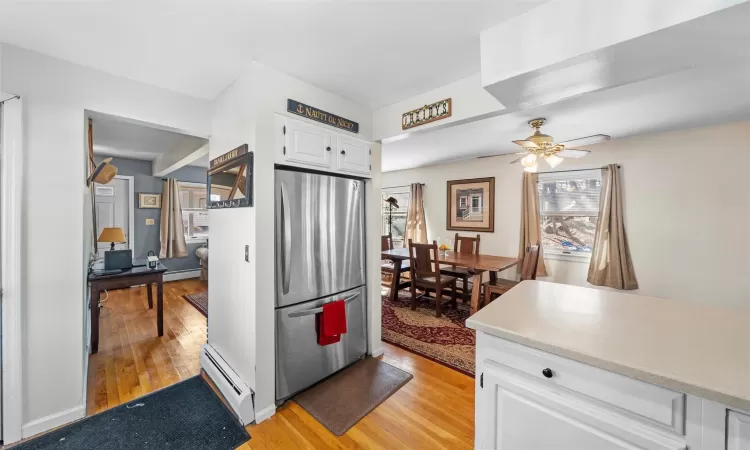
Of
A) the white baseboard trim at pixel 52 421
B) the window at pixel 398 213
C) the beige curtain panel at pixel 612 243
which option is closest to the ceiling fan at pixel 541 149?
the beige curtain panel at pixel 612 243

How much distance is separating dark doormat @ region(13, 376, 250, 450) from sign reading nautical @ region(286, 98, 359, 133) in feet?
6.82

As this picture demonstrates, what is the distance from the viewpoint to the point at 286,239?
1.98 metres

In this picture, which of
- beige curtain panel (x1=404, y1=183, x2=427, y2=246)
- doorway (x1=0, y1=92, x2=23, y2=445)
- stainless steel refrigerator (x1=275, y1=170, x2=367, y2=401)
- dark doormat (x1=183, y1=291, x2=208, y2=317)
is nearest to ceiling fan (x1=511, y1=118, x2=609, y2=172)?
stainless steel refrigerator (x1=275, y1=170, x2=367, y2=401)

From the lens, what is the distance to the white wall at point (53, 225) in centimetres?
166

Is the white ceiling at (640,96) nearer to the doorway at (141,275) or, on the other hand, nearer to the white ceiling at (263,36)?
the white ceiling at (263,36)

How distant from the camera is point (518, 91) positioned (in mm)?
1564

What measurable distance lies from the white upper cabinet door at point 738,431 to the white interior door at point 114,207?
260 inches

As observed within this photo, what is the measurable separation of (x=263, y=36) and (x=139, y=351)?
2.96 metres

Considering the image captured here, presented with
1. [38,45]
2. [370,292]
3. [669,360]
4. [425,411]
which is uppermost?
[38,45]

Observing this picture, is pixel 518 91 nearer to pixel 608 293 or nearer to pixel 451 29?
pixel 451 29

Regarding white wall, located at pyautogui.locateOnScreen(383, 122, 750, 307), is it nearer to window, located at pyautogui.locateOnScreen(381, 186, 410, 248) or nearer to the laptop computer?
window, located at pyautogui.locateOnScreen(381, 186, 410, 248)

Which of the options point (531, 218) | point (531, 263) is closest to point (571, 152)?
point (531, 263)

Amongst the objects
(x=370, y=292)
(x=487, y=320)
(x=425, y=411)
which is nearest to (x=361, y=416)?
(x=425, y=411)

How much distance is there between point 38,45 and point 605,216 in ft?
17.4
